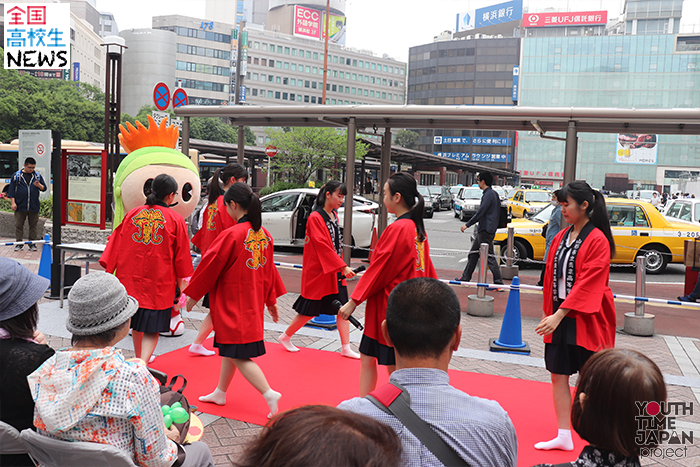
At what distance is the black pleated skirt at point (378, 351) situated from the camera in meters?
3.94

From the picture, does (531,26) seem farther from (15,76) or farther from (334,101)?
(15,76)

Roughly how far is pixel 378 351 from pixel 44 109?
44.0 meters

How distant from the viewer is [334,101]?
106000 mm

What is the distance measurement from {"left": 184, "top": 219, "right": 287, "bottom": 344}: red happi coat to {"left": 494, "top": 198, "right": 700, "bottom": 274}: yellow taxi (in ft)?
29.0

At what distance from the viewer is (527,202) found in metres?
24.5

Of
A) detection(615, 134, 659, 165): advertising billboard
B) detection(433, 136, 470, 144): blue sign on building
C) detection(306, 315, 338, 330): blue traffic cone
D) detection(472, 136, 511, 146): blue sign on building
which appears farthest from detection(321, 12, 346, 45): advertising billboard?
detection(306, 315, 338, 330): blue traffic cone

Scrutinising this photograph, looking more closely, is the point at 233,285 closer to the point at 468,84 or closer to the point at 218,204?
the point at 218,204

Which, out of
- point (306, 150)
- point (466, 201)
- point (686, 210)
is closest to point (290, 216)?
point (686, 210)

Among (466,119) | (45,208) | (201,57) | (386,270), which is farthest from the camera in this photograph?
(201,57)

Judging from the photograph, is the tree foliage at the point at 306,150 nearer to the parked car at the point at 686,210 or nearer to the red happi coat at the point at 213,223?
the parked car at the point at 686,210

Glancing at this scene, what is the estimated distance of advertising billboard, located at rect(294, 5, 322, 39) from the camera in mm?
118125

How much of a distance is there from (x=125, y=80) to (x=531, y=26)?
68.4 metres

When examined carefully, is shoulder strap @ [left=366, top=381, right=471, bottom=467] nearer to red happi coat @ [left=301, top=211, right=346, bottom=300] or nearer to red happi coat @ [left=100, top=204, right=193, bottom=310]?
red happi coat @ [left=100, top=204, right=193, bottom=310]

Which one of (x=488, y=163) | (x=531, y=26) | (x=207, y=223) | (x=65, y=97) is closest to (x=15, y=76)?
(x=65, y=97)
